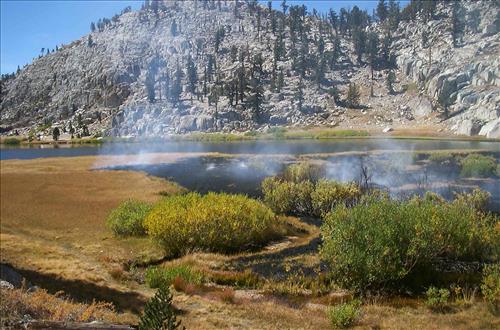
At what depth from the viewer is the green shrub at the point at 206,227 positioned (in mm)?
34938

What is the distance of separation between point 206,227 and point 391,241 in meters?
16.8

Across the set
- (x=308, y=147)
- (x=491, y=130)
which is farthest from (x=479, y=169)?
(x=491, y=130)

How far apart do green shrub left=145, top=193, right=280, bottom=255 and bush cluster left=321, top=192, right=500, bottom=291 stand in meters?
11.8

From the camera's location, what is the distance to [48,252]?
111 ft

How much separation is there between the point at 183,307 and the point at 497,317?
1388 centimetres

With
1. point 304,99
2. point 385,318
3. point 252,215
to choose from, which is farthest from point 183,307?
point 304,99

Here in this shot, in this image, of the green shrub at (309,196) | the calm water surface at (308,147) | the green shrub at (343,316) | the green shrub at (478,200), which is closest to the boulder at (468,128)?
the calm water surface at (308,147)

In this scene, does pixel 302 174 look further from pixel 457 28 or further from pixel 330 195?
pixel 457 28

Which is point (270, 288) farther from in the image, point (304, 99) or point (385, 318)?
point (304, 99)

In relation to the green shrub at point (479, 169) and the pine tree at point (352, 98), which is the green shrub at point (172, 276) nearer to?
the green shrub at point (479, 169)

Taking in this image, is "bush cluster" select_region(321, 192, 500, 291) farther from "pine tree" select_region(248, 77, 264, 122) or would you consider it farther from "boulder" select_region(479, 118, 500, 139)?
"pine tree" select_region(248, 77, 264, 122)

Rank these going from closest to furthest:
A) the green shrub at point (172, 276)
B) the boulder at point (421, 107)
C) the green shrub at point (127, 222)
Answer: the green shrub at point (172, 276)
the green shrub at point (127, 222)
the boulder at point (421, 107)

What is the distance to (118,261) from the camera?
32.9 meters

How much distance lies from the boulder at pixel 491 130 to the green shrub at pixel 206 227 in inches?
3695
